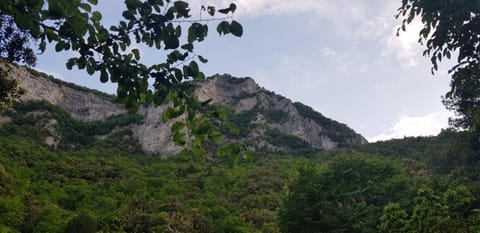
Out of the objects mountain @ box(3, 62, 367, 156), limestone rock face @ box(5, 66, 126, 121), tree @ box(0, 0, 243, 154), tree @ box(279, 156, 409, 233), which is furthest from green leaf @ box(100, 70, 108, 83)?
limestone rock face @ box(5, 66, 126, 121)

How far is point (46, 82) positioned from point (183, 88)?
359ft

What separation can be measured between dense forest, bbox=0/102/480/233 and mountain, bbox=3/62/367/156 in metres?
4.00

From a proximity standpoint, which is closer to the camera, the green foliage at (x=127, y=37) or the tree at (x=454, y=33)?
the green foliage at (x=127, y=37)

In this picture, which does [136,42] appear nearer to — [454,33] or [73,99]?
[454,33]

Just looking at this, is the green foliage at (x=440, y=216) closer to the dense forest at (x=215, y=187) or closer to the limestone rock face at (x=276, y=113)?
the dense forest at (x=215, y=187)

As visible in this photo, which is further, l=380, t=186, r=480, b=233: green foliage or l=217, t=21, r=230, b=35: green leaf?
l=380, t=186, r=480, b=233: green foliage

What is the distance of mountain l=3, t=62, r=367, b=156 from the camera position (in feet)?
296

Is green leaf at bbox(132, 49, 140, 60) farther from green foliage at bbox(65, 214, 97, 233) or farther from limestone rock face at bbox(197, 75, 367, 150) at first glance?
limestone rock face at bbox(197, 75, 367, 150)

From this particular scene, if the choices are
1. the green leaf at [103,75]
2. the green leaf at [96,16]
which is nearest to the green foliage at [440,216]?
the green leaf at [103,75]

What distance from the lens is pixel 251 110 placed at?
373 feet

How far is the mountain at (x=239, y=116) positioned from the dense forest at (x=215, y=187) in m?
4.00

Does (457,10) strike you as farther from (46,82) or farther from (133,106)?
(46,82)

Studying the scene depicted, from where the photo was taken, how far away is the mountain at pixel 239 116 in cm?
9031

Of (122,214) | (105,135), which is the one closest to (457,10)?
(122,214)
